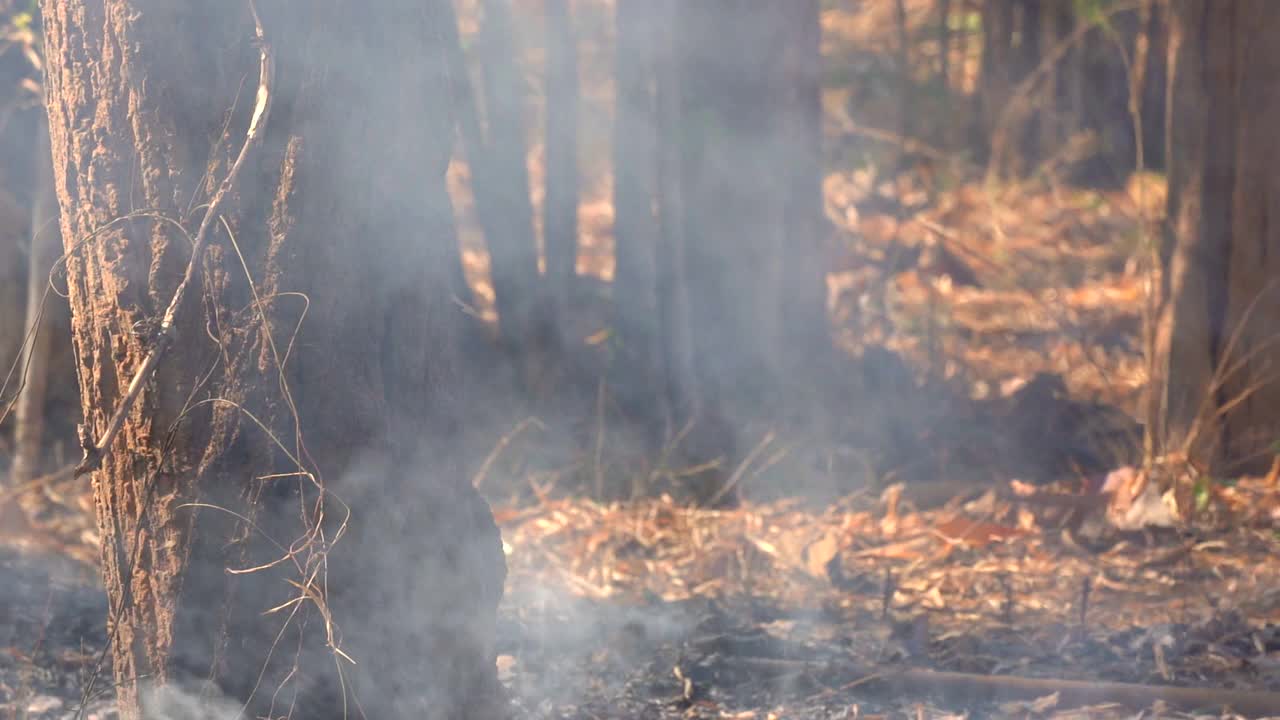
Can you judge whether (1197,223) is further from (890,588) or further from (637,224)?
(637,224)

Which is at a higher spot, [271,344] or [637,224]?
[271,344]

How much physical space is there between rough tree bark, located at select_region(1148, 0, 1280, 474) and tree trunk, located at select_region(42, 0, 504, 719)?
101 inches

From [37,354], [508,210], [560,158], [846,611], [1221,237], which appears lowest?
[846,611]

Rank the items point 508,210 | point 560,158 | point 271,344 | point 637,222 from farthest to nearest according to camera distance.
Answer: point 508,210 < point 560,158 < point 637,222 < point 271,344

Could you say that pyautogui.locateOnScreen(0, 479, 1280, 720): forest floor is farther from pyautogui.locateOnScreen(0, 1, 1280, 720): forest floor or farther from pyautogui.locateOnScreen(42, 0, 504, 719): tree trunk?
pyautogui.locateOnScreen(42, 0, 504, 719): tree trunk

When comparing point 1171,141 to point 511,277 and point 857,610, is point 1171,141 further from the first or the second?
point 511,277

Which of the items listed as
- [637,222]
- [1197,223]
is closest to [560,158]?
[637,222]

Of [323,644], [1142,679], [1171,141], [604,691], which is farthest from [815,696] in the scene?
[1171,141]

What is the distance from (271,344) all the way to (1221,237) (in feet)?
10.1

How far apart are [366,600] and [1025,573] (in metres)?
2.04

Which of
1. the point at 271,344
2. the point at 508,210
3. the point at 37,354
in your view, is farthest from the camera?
the point at 508,210

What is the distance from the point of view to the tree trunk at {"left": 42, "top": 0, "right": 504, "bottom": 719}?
1.88 meters

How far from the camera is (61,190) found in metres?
1.97

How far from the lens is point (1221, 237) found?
3902 mm
